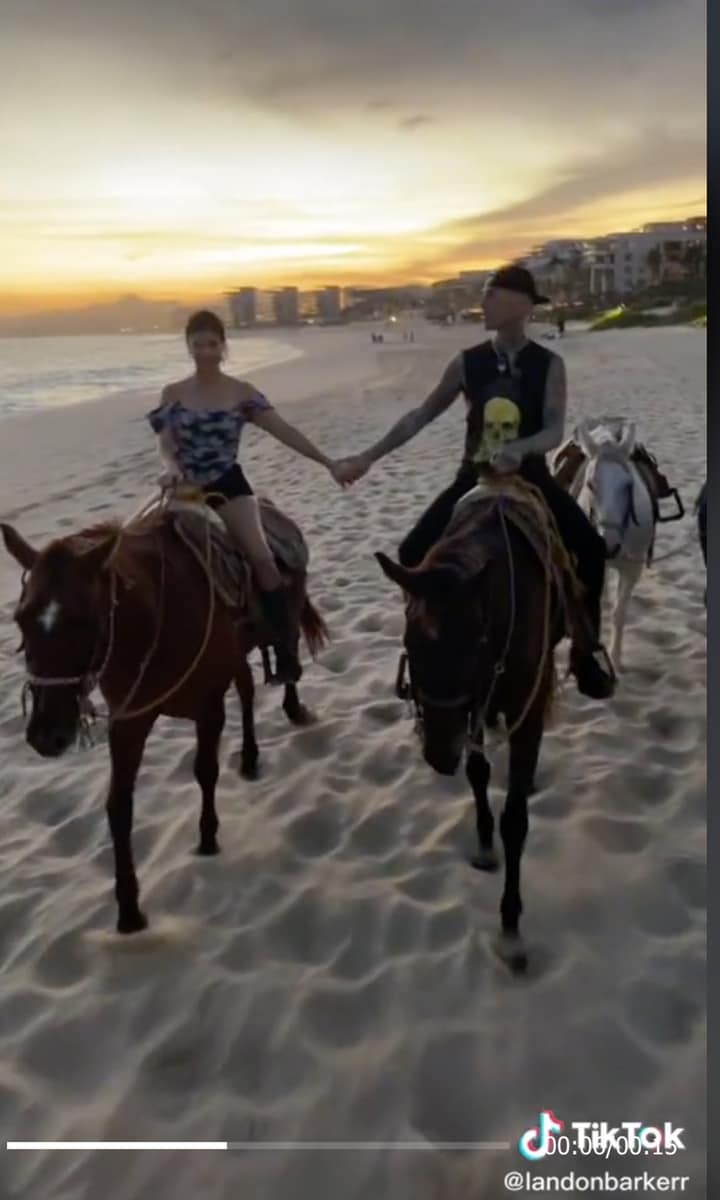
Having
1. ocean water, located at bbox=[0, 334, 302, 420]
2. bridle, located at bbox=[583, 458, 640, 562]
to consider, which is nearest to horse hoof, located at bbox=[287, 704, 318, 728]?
bridle, located at bbox=[583, 458, 640, 562]

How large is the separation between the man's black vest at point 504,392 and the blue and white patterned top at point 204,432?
671 millimetres

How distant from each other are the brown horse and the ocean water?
8339 mm

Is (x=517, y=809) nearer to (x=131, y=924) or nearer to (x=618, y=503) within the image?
(x=131, y=924)

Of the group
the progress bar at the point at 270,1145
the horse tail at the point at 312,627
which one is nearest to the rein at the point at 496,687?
the progress bar at the point at 270,1145

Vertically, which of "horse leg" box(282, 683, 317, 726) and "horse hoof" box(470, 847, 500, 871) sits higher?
"horse leg" box(282, 683, 317, 726)

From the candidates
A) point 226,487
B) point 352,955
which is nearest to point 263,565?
point 226,487

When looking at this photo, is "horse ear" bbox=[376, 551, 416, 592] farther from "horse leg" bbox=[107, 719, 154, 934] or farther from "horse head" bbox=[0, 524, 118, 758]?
"horse leg" bbox=[107, 719, 154, 934]

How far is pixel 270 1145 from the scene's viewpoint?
187cm

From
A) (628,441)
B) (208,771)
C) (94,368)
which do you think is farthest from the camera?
(94,368)

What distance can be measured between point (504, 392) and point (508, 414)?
74 millimetres

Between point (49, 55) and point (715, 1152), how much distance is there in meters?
2.60

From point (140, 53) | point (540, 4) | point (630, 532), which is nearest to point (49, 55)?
point (140, 53)

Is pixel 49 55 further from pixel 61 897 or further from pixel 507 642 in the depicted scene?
pixel 61 897

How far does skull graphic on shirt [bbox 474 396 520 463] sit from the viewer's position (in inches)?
101
